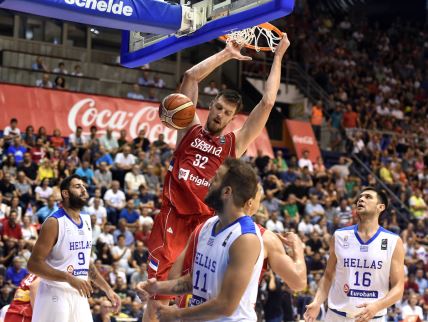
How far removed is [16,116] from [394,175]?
11.4 meters

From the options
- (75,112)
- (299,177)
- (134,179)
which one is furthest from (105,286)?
(299,177)

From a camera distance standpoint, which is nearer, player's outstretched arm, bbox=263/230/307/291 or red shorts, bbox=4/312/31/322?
player's outstretched arm, bbox=263/230/307/291

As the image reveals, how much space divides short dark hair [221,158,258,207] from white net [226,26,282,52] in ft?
10.0

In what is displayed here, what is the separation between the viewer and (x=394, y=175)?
24.3 m

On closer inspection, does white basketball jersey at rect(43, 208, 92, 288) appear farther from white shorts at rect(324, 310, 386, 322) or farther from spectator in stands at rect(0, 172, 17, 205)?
spectator in stands at rect(0, 172, 17, 205)

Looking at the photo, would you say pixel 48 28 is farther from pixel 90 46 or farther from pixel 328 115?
pixel 328 115

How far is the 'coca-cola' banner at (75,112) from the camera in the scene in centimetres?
1905

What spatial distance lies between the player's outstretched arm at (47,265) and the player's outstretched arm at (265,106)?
1868 millimetres

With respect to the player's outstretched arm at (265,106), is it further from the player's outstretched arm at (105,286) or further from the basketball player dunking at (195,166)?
the player's outstretched arm at (105,286)

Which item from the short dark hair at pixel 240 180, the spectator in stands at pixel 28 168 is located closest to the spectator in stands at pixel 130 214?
the spectator in stands at pixel 28 168

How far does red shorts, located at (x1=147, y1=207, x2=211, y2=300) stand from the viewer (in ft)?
23.3

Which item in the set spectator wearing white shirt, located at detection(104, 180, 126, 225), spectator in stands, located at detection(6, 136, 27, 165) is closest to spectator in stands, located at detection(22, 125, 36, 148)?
spectator in stands, located at detection(6, 136, 27, 165)

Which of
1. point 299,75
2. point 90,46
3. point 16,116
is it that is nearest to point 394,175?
point 299,75

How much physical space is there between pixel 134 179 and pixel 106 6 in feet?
34.5
